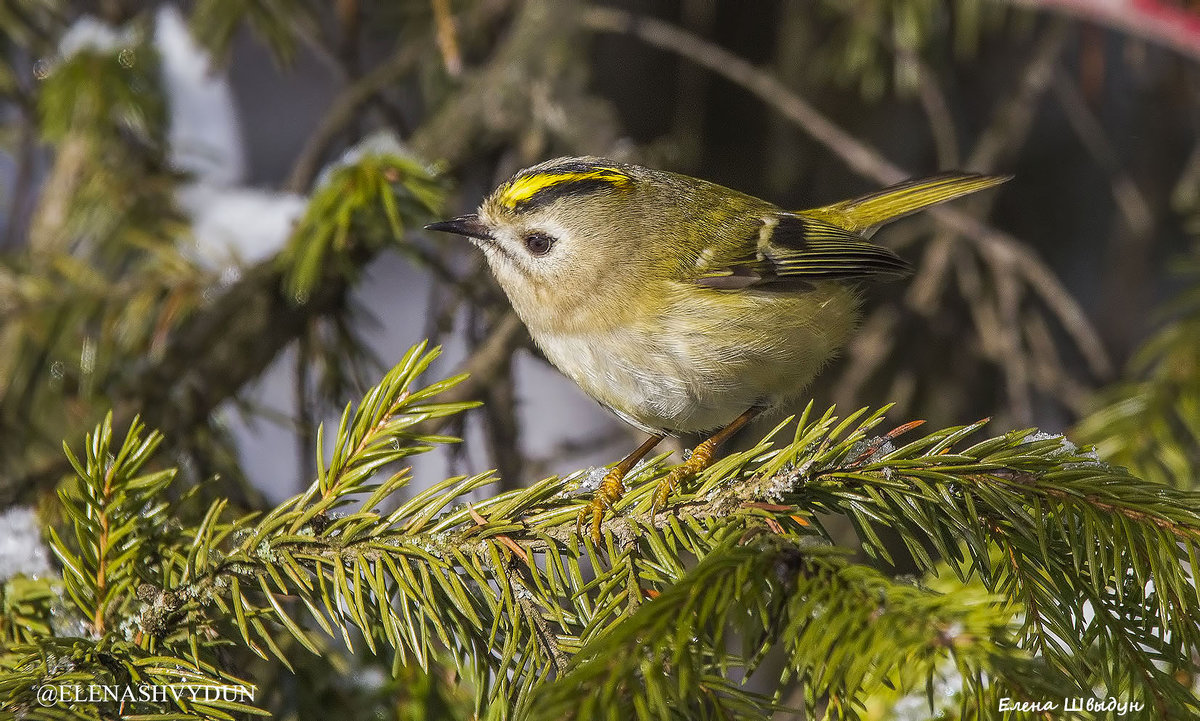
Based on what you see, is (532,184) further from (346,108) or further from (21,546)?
(21,546)

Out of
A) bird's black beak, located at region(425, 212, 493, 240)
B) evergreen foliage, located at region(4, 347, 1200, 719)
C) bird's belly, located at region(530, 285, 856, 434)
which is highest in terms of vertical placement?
bird's black beak, located at region(425, 212, 493, 240)

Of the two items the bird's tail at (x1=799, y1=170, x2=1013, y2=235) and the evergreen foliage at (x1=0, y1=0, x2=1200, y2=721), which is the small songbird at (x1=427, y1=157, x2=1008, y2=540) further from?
the evergreen foliage at (x1=0, y1=0, x2=1200, y2=721)

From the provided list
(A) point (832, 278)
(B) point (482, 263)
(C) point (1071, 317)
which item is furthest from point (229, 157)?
(C) point (1071, 317)

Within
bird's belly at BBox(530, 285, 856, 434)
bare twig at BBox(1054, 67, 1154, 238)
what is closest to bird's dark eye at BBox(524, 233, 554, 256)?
bird's belly at BBox(530, 285, 856, 434)

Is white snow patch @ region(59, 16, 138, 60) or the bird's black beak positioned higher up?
white snow patch @ region(59, 16, 138, 60)

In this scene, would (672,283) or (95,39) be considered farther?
(95,39)

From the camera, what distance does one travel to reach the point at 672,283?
1.60 metres

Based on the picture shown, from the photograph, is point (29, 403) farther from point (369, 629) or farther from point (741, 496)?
point (741, 496)

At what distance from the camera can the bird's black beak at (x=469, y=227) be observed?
160cm

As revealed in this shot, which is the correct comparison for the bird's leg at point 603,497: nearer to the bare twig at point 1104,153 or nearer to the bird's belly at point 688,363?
the bird's belly at point 688,363

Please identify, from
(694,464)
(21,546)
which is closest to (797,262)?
(694,464)

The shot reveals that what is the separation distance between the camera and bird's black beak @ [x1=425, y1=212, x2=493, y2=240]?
160cm

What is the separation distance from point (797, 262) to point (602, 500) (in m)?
0.83

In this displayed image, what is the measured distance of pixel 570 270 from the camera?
1.65m
